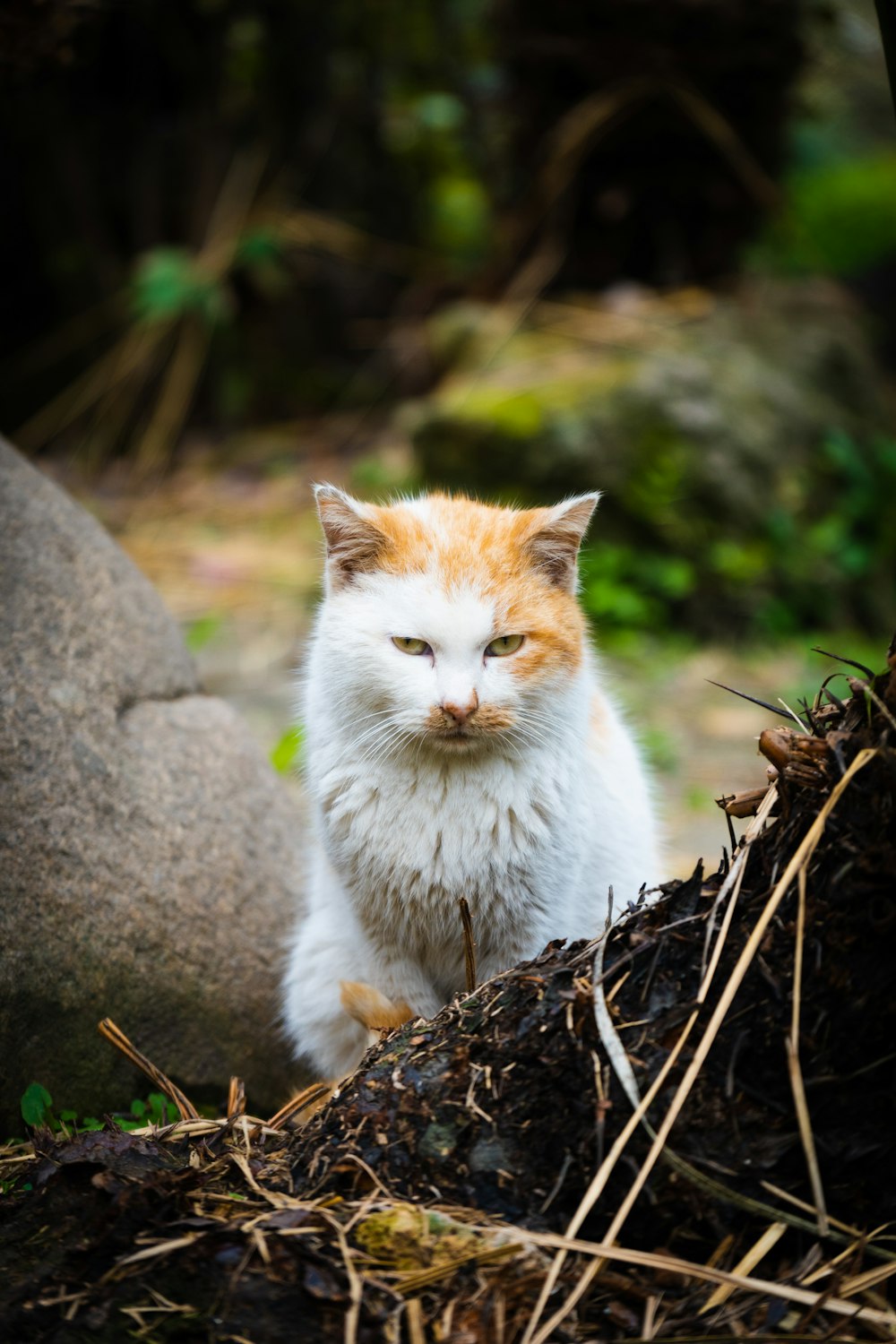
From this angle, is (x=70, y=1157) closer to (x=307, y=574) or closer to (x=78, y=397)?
(x=307, y=574)

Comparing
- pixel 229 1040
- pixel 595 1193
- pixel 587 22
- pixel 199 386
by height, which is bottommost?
pixel 229 1040

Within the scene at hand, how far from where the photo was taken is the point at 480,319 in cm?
695

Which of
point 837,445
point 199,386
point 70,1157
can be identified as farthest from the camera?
point 199,386

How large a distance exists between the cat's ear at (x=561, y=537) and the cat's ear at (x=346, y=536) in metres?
0.34

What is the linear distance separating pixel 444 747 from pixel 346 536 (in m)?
0.53

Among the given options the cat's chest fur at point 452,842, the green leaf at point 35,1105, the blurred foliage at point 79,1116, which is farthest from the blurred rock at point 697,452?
the green leaf at point 35,1105

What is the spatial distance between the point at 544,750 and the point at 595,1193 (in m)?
1.04

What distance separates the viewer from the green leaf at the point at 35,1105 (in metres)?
2.10

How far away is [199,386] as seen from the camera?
27.3 feet

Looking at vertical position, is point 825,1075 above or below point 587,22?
below

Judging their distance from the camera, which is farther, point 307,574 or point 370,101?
point 370,101

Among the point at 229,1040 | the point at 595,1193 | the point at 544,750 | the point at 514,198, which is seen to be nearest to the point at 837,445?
the point at 514,198

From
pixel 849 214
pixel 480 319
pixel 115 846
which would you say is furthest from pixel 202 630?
pixel 849 214

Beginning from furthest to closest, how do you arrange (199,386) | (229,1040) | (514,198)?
1. (199,386)
2. (514,198)
3. (229,1040)
